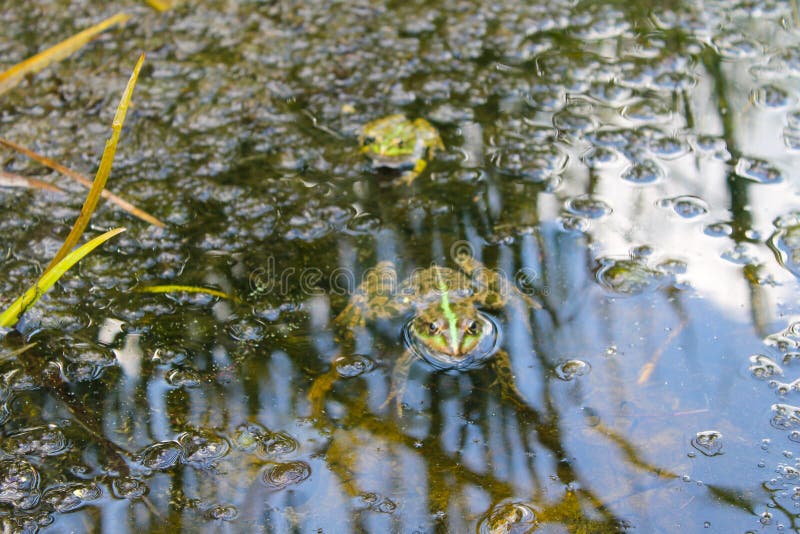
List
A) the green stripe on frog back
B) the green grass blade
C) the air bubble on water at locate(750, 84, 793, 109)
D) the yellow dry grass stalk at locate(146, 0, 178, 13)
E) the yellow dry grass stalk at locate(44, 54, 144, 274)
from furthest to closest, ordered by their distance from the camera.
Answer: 1. the yellow dry grass stalk at locate(146, 0, 178, 13)
2. the air bubble on water at locate(750, 84, 793, 109)
3. the green stripe on frog back
4. the green grass blade
5. the yellow dry grass stalk at locate(44, 54, 144, 274)

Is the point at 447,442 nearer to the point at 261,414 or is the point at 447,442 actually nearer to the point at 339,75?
the point at 261,414

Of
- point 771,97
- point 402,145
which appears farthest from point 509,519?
point 771,97

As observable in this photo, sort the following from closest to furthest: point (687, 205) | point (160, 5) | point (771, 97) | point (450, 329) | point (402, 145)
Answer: point (450, 329) < point (687, 205) < point (402, 145) < point (771, 97) < point (160, 5)

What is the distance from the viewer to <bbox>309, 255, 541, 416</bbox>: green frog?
296 cm

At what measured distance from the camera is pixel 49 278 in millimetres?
2812

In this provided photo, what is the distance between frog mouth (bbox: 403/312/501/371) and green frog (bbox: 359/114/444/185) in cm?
98

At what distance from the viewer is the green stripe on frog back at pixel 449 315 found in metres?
2.96

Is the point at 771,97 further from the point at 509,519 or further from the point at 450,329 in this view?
the point at 509,519

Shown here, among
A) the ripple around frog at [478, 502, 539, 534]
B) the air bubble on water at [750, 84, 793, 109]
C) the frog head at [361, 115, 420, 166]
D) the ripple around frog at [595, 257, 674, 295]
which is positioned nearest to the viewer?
the ripple around frog at [478, 502, 539, 534]

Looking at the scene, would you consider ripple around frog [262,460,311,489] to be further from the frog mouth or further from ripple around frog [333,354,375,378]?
the frog mouth

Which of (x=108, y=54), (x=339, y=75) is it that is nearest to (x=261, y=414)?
(x=339, y=75)

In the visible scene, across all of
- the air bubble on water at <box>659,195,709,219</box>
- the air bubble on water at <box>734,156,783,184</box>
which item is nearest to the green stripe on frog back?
the air bubble on water at <box>659,195,709,219</box>

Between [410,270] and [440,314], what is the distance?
14.5 inches

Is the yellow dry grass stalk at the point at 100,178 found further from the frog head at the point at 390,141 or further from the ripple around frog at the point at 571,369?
the ripple around frog at the point at 571,369
